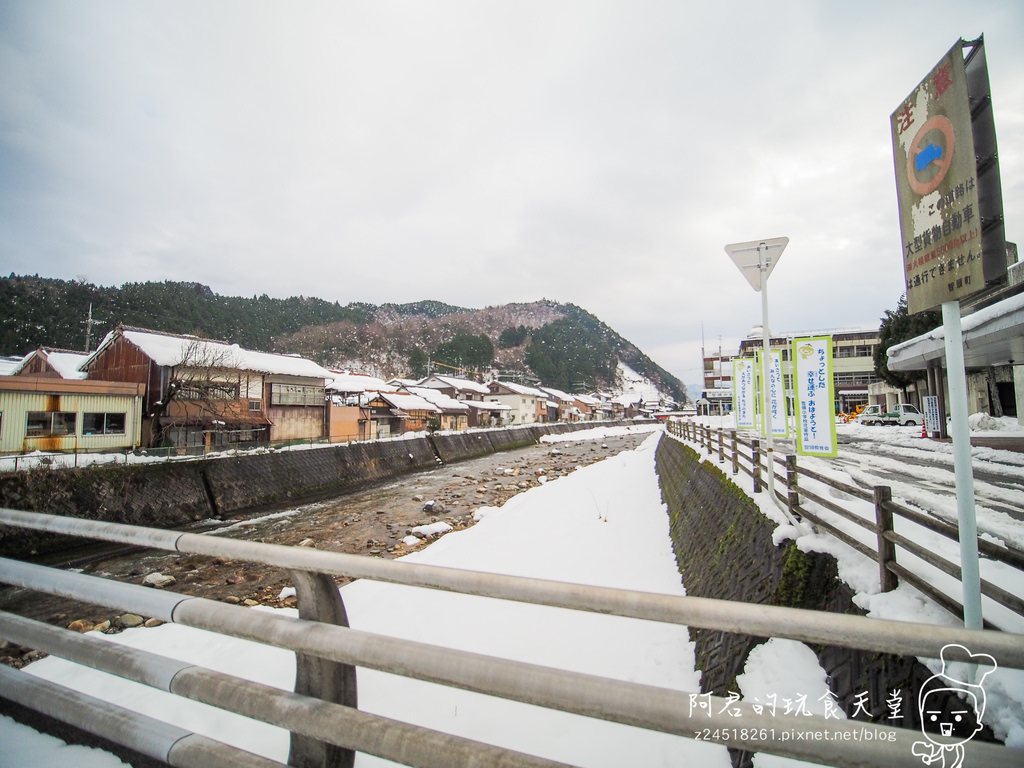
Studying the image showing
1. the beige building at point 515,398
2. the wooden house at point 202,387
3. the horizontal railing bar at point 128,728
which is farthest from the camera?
the beige building at point 515,398

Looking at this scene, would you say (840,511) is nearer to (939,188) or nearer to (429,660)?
(939,188)

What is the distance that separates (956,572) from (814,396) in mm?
3878

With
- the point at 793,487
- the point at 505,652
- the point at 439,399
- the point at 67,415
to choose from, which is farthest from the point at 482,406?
the point at 793,487

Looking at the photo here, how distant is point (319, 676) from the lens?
1791 millimetres

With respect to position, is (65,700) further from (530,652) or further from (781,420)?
(781,420)

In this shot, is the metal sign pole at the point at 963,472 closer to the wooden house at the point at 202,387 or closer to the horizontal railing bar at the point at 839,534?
the horizontal railing bar at the point at 839,534

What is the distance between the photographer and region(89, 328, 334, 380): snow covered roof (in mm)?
21594

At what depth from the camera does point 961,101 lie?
78.5 inches

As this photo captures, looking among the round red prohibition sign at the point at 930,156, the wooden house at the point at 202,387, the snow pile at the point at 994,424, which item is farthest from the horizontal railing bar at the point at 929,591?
the wooden house at the point at 202,387

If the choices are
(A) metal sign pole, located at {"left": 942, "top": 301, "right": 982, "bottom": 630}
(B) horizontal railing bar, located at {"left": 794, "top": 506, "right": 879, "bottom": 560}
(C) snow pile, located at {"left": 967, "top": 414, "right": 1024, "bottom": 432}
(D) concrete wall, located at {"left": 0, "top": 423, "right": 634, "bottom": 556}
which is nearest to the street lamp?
(B) horizontal railing bar, located at {"left": 794, "top": 506, "right": 879, "bottom": 560}

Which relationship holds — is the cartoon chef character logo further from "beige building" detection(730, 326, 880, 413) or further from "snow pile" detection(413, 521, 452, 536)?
"beige building" detection(730, 326, 880, 413)

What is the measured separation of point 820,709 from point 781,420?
662cm

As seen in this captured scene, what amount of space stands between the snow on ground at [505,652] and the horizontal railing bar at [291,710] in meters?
0.58

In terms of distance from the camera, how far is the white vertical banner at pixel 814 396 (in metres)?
5.39
